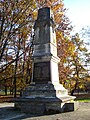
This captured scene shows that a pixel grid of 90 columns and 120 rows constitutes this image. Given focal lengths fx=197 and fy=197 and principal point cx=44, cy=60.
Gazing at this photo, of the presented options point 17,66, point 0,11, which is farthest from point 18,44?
point 0,11

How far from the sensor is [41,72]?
12258 mm

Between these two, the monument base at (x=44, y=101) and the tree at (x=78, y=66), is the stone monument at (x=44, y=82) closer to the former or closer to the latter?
the monument base at (x=44, y=101)

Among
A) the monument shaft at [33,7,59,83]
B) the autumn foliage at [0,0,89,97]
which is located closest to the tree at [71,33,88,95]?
the autumn foliage at [0,0,89,97]

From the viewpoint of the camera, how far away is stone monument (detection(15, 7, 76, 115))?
10659mm

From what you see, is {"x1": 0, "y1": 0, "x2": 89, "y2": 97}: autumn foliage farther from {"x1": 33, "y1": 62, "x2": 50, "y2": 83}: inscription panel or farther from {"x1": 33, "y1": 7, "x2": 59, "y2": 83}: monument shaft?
{"x1": 33, "y1": 62, "x2": 50, "y2": 83}: inscription panel

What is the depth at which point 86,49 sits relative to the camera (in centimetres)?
3481

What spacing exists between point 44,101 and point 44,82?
5.11 feet

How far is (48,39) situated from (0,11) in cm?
774

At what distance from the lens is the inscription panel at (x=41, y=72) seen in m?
12.1

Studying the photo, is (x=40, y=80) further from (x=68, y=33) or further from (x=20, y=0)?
(x=68, y=33)

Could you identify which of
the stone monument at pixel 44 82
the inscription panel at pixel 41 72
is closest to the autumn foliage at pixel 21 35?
the stone monument at pixel 44 82

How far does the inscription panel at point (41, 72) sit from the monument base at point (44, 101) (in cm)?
44

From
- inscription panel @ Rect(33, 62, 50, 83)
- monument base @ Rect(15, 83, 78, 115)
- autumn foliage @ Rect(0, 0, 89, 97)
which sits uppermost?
autumn foliage @ Rect(0, 0, 89, 97)

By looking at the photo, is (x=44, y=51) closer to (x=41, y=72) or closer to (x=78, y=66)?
(x=41, y=72)
